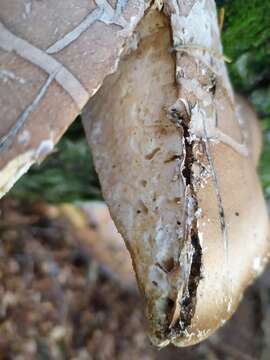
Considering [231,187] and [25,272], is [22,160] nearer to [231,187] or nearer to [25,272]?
[231,187]

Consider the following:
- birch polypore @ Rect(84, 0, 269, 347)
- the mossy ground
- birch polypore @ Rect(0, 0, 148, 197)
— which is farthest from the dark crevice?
the mossy ground

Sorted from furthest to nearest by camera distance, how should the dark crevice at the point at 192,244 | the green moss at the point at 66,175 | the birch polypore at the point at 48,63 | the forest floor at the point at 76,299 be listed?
1. the forest floor at the point at 76,299
2. the green moss at the point at 66,175
3. the dark crevice at the point at 192,244
4. the birch polypore at the point at 48,63

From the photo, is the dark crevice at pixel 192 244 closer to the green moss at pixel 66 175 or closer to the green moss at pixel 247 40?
the green moss at pixel 247 40

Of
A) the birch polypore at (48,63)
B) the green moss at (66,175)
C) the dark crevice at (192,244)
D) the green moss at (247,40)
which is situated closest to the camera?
the birch polypore at (48,63)

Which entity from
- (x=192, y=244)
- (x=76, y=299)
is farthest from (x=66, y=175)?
(x=192, y=244)

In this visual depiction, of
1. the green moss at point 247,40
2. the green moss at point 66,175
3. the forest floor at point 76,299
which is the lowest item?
the forest floor at point 76,299

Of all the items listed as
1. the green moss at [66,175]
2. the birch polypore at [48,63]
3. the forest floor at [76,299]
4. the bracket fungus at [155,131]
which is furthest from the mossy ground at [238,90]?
the birch polypore at [48,63]

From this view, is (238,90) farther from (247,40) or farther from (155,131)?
(155,131)
